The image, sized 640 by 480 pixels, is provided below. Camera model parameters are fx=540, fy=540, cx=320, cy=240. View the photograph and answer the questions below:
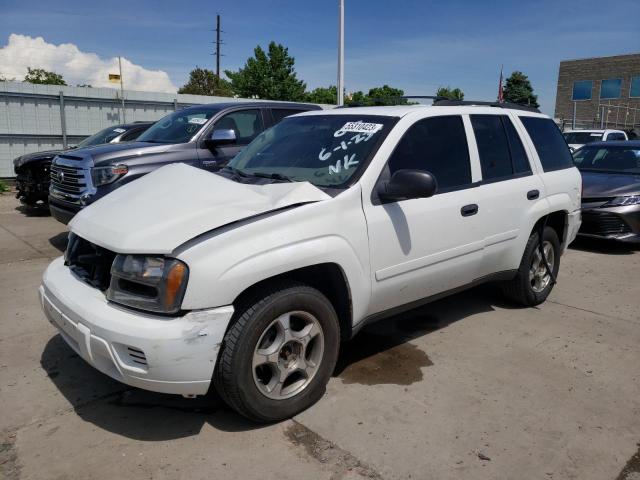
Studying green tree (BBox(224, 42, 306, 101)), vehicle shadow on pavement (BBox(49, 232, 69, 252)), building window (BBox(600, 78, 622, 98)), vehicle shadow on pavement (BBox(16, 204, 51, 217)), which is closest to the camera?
vehicle shadow on pavement (BBox(49, 232, 69, 252))

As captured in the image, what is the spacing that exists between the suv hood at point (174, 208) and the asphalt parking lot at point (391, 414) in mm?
1061

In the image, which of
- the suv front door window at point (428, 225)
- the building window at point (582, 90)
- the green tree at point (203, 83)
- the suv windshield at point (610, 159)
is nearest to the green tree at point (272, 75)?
the green tree at point (203, 83)

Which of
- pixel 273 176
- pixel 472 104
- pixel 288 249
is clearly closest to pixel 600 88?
pixel 472 104

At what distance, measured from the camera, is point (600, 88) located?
1789 inches

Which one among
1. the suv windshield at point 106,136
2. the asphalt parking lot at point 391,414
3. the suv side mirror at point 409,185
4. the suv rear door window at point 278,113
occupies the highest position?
the suv rear door window at point 278,113

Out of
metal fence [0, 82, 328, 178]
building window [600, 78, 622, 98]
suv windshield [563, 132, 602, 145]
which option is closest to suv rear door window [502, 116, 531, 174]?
metal fence [0, 82, 328, 178]

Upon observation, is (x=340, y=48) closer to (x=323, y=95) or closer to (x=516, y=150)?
(x=516, y=150)

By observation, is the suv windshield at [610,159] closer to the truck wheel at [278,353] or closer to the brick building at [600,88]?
the truck wheel at [278,353]

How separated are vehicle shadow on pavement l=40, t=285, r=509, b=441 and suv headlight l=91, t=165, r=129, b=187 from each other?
2734 millimetres

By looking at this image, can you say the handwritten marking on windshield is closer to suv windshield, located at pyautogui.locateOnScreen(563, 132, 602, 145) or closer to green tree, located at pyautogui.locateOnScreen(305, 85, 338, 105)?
suv windshield, located at pyautogui.locateOnScreen(563, 132, 602, 145)

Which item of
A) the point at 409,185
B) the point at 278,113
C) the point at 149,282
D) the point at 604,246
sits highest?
the point at 278,113

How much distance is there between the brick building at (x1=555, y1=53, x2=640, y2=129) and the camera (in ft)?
141

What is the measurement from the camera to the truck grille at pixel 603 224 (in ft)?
23.8

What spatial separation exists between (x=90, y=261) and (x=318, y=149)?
164 cm
